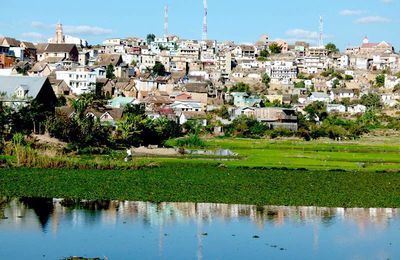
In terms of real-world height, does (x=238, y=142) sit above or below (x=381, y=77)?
below

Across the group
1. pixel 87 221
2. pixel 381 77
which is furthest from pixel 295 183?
pixel 381 77

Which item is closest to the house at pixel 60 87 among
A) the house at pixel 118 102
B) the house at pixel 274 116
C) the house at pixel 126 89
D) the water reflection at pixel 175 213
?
the house at pixel 118 102

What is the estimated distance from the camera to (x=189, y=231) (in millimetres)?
18641

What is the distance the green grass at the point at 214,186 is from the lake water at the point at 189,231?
0.97 metres

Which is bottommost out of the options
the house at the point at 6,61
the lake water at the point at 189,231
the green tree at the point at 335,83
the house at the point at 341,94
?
the lake water at the point at 189,231

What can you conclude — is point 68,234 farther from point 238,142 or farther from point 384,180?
point 238,142

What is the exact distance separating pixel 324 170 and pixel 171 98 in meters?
38.5

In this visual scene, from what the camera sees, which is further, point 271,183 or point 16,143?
point 16,143

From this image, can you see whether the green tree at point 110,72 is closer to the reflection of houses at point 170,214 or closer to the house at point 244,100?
the house at point 244,100

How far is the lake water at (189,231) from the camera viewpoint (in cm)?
1641

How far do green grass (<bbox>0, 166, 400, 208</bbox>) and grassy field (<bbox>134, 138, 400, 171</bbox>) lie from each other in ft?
7.89

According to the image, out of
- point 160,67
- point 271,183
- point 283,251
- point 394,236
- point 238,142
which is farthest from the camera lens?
point 160,67

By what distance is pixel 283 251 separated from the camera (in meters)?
16.9

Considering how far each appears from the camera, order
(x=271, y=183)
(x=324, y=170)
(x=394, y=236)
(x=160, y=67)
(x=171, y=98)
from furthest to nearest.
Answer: (x=160, y=67), (x=171, y=98), (x=324, y=170), (x=271, y=183), (x=394, y=236)
